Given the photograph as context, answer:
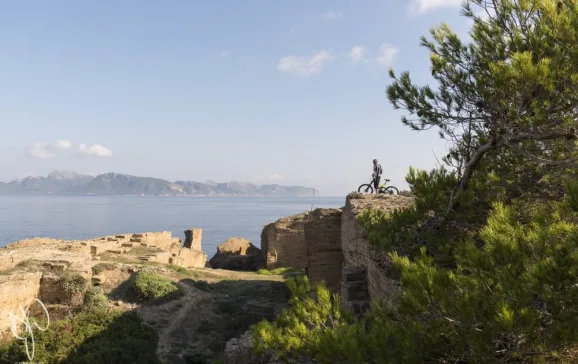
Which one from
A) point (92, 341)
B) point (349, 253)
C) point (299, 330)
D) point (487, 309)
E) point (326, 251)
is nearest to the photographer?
point (487, 309)

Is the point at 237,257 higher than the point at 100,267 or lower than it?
lower

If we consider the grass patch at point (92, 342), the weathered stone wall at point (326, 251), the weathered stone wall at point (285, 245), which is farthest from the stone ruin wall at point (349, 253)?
the weathered stone wall at point (285, 245)

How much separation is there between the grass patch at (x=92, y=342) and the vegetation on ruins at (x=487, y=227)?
Result: 10705 millimetres

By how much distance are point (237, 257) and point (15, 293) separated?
71.3 feet

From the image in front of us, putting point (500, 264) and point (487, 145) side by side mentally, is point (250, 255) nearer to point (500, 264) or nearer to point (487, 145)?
point (487, 145)

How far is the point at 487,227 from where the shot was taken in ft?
14.7

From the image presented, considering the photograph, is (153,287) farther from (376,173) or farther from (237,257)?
(237,257)

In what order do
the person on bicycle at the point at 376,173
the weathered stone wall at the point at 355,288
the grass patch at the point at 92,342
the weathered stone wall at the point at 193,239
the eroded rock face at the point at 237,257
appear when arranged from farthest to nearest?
the weathered stone wall at the point at 193,239 < the eroded rock face at the point at 237,257 < the person on bicycle at the point at 376,173 < the grass patch at the point at 92,342 < the weathered stone wall at the point at 355,288

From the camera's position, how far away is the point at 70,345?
1512 cm

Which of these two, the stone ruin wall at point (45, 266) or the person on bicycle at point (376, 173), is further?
the person on bicycle at point (376, 173)

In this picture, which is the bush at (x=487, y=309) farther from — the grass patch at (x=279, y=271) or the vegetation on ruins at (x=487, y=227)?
the grass patch at (x=279, y=271)

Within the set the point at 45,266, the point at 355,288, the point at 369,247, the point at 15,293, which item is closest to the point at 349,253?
the point at 369,247

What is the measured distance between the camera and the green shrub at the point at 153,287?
66.8 feet

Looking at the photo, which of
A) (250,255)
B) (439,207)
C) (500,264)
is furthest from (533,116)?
(250,255)
